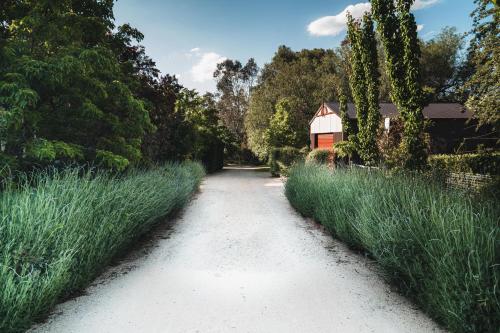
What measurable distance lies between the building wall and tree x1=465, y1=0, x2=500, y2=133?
11209 mm

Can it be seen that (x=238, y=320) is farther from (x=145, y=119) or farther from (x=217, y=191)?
(x=217, y=191)

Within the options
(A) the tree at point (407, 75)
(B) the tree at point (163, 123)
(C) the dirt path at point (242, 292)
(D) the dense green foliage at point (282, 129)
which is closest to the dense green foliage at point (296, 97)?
(D) the dense green foliage at point (282, 129)

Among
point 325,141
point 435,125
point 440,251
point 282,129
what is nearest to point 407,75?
point 440,251

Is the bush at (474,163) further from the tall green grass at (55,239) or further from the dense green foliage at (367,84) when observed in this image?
the tall green grass at (55,239)

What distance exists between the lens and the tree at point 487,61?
834cm

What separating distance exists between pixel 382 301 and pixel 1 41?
6866 millimetres

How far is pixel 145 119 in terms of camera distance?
22.8ft

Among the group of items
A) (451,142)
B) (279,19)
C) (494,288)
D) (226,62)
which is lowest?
(494,288)

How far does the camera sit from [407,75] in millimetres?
8805

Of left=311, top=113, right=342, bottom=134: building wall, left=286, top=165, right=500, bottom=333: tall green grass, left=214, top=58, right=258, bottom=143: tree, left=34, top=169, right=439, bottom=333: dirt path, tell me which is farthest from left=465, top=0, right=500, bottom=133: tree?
left=214, top=58, right=258, bottom=143: tree

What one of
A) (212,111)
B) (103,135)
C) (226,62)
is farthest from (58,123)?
(226,62)

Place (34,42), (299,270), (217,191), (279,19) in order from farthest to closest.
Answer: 1. (279,19)
2. (217,191)
3. (34,42)
4. (299,270)

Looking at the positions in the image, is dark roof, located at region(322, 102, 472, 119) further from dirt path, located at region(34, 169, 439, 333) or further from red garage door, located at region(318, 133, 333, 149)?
dirt path, located at region(34, 169, 439, 333)

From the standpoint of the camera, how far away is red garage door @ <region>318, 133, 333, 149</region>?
22266 mm
